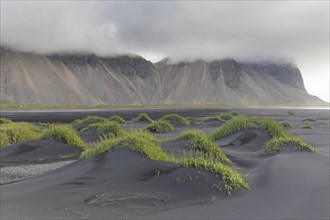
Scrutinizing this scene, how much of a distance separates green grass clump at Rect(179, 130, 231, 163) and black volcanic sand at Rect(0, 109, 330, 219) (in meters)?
1.95

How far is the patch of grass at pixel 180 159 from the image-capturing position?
1316 centimetres

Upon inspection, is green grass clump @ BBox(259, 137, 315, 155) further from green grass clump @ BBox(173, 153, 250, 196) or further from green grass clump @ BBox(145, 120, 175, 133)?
green grass clump @ BBox(145, 120, 175, 133)

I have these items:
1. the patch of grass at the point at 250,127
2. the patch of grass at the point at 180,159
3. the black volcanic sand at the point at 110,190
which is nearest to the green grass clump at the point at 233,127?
the patch of grass at the point at 250,127

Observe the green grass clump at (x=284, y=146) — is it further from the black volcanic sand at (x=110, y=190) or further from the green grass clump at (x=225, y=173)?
the black volcanic sand at (x=110, y=190)

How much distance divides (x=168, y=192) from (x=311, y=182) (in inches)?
240

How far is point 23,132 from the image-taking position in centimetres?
2945

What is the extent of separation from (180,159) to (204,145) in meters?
5.58

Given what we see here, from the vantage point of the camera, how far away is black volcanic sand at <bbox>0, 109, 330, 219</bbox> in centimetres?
1064

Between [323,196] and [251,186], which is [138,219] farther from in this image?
[323,196]

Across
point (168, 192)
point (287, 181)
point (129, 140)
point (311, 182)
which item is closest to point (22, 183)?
point (129, 140)

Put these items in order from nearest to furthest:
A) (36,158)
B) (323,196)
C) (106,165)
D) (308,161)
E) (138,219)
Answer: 1. (138,219)
2. (323,196)
3. (106,165)
4. (308,161)
5. (36,158)

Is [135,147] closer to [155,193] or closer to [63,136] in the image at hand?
[155,193]

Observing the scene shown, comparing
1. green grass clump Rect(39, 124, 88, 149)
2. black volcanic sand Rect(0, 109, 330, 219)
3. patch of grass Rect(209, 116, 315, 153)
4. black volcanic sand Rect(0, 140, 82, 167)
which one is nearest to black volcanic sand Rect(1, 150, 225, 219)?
black volcanic sand Rect(0, 109, 330, 219)

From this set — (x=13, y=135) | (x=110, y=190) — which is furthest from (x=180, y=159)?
(x=13, y=135)
